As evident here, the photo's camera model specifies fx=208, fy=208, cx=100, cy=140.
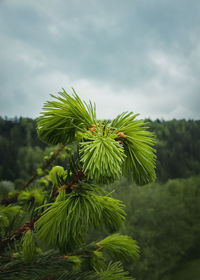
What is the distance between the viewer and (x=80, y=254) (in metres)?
0.93

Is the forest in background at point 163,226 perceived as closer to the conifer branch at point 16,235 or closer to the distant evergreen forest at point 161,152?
the distant evergreen forest at point 161,152

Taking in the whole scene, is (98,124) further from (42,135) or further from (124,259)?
(124,259)

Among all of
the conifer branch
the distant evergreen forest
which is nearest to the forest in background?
the distant evergreen forest

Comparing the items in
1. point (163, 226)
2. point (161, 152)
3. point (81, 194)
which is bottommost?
point (163, 226)

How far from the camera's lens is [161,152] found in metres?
38.5

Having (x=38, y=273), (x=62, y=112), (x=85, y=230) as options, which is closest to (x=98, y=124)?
(x=62, y=112)

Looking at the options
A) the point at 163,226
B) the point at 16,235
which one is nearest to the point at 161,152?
the point at 163,226

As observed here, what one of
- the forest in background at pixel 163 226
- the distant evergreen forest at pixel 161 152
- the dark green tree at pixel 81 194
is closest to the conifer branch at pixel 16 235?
the dark green tree at pixel 81 194

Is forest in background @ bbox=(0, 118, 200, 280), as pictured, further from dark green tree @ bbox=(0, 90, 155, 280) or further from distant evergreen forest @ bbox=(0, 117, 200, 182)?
dark green tree @ bbox=(0, 90, 155, 280)

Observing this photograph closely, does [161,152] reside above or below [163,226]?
above

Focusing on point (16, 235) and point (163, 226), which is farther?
point (163, 226)

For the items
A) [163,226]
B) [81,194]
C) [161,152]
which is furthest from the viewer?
[161,152]

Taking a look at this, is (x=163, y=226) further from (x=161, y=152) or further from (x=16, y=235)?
(x=16, y=235)

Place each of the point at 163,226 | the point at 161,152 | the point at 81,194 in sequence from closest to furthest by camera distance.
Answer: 1. the point at 81,194
2. the point at 163,226
3. the point at 161,152
